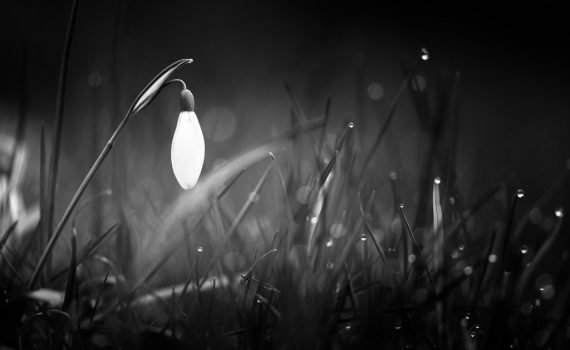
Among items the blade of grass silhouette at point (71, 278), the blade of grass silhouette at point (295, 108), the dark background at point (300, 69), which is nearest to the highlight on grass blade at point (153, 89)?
the blade of grass silhouette at point (71, 278)

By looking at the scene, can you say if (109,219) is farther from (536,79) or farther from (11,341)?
(536,79)

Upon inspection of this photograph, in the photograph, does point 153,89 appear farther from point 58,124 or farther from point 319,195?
point 319,195

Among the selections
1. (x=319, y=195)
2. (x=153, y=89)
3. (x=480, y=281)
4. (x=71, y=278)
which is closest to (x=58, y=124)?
(x=153, y=89)

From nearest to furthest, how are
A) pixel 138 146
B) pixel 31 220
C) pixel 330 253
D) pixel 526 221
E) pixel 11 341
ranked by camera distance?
pixel 11 341, pixel 330 253, pixel 526 221, pixel 31 220, pixel 138 146

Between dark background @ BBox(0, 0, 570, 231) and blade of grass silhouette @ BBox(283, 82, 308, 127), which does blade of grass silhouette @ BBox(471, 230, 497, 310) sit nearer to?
blade of grass silhouette @ BBox(283, 82, 308, 127)

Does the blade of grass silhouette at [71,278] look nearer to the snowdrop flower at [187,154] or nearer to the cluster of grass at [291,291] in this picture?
the cluster of grass at [291,291]

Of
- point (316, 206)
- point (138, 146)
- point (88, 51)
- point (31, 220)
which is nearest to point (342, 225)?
point (316, 206)
